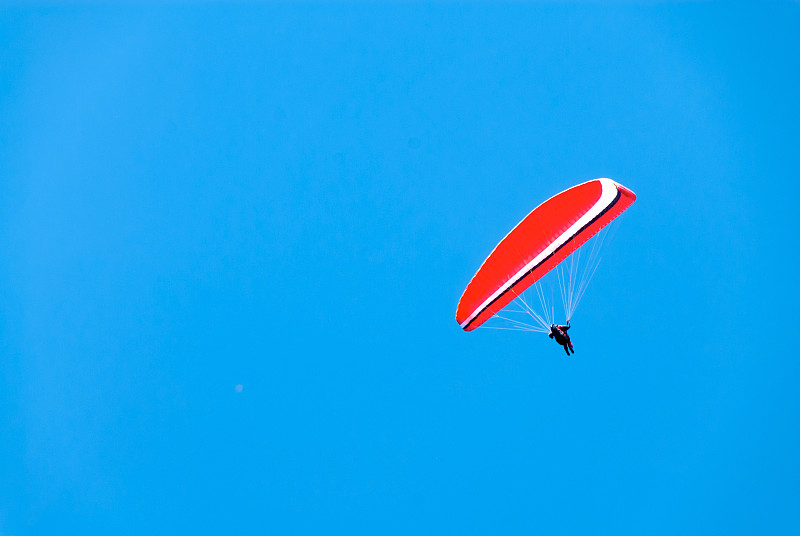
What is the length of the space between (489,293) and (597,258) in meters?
5.14

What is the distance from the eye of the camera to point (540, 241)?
11398mm

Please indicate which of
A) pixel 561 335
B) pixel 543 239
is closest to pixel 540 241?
pixel 543 239

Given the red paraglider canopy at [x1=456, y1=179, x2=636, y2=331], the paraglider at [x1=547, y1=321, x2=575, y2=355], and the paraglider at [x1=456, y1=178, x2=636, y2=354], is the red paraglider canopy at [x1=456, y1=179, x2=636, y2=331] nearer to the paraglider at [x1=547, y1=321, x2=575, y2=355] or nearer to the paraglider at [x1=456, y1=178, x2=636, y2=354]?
the paraglider at [x1=456, y1=178, x2=636, y2=354]

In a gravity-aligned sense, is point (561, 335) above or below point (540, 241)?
below

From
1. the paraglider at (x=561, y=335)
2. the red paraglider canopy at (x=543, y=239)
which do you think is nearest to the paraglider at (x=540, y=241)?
the red paraglider canopy at (x=543, y=239)

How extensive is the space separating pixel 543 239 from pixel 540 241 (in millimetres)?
73

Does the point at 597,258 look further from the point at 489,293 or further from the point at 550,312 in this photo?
the point at 489,293

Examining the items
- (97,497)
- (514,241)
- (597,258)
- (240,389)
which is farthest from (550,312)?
(97,497)

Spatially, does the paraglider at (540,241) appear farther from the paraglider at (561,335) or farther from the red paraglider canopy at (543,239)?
the paraglider at (561,335)

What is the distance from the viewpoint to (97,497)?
1559cm

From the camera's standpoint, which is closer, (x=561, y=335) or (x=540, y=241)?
(x=540, y=241)

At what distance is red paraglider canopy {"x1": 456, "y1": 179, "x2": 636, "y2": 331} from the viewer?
11.1 m

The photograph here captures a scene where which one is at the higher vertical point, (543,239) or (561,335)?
(543,239)

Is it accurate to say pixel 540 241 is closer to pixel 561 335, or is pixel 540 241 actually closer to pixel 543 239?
pixel 543 239
